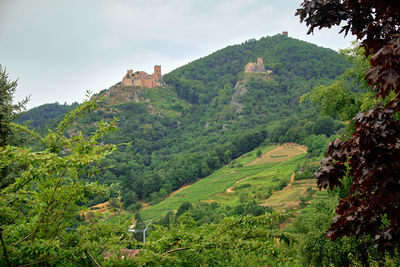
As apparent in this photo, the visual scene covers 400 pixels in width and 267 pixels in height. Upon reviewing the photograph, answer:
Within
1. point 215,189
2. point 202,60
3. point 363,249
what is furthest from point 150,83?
point 363,249

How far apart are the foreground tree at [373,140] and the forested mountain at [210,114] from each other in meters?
62.1

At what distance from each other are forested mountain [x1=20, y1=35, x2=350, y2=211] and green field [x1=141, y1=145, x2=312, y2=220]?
15.5ft

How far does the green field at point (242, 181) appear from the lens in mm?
54219

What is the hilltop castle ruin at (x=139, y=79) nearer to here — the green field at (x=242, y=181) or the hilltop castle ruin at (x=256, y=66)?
the hilltop castle ruin at (x=256, y=66)

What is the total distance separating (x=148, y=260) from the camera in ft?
9.95

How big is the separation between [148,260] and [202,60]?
160071 millimetres

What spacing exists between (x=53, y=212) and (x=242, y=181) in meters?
60.3

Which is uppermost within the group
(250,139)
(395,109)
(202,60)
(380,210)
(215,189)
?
(202,60)

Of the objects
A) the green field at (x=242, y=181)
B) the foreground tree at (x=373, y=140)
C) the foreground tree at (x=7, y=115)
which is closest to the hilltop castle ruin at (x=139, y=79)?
the green field at (x=242, y=181)

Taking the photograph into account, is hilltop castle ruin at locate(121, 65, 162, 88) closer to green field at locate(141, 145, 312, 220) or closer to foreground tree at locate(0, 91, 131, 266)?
green field at locate(141, 145, 312, 220)

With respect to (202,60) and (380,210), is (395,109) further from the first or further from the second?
(202,60)

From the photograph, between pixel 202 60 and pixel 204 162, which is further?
pixel 202 60

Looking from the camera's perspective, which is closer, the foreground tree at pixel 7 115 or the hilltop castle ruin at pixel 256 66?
the foreground tree at pixel 7 115

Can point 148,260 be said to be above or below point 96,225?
below
